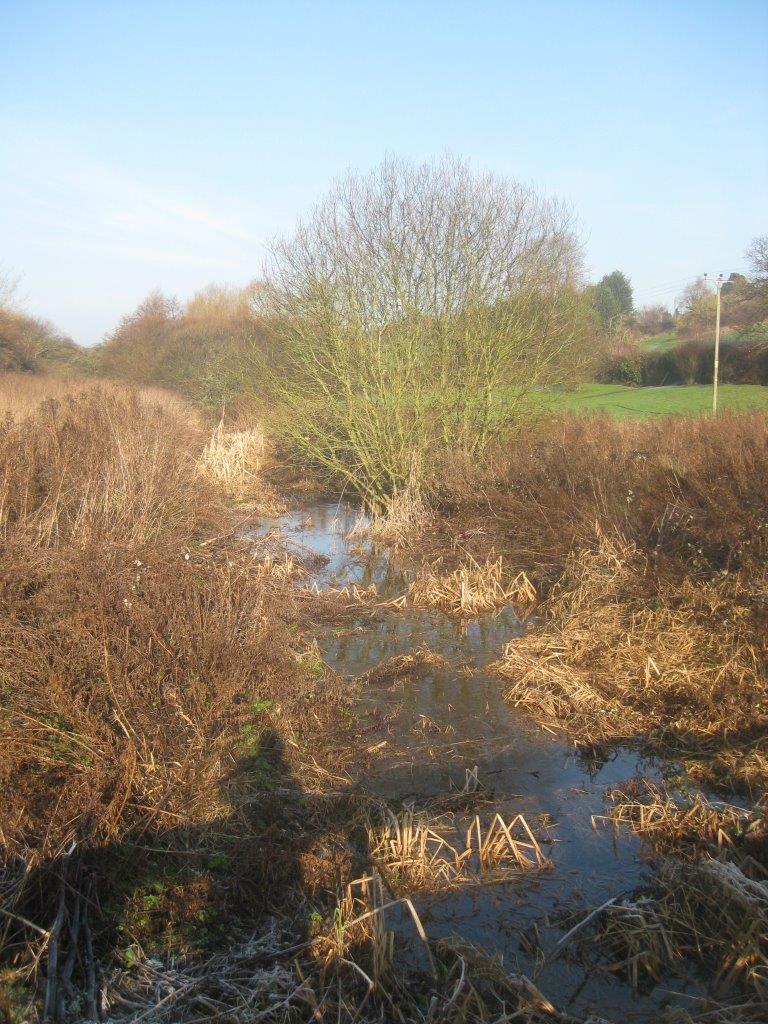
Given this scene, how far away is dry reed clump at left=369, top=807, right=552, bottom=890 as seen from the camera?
14.6 ft

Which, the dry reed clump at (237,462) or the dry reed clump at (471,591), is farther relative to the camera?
the dry reed clump at (237,462)

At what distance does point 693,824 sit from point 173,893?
113 inches

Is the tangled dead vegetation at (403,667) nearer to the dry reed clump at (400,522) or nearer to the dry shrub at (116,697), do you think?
the dry shrub at (116,697)

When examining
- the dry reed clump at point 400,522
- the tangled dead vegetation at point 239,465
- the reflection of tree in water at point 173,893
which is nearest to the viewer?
the reflection of tree in water at point 173,893

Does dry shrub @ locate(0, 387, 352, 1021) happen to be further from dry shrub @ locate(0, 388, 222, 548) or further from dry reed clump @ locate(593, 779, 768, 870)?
dry reed clump @ locate(593, 779, 768, 870)

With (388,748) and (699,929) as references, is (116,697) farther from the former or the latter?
(699,929)

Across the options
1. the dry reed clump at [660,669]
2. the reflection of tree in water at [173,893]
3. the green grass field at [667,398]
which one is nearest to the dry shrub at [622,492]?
the dry reed clump at [660,669]

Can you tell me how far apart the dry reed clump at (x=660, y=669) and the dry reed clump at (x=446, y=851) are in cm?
158

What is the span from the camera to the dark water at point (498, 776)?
3844 millimetres

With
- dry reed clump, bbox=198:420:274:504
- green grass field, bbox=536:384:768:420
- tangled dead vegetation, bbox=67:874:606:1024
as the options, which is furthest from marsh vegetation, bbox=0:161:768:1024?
green grass field, bbox=536:384:768:420

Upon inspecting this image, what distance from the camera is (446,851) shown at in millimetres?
4742

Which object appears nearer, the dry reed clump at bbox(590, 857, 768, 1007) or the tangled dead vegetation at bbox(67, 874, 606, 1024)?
the tangled dead vegetation at bbox(67, 874, 606, 1024)

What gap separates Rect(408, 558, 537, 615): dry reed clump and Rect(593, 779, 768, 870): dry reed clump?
4558 mm

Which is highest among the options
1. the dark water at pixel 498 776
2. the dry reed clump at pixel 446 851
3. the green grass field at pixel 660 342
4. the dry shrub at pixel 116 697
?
the green grass field at pixel 660 342
